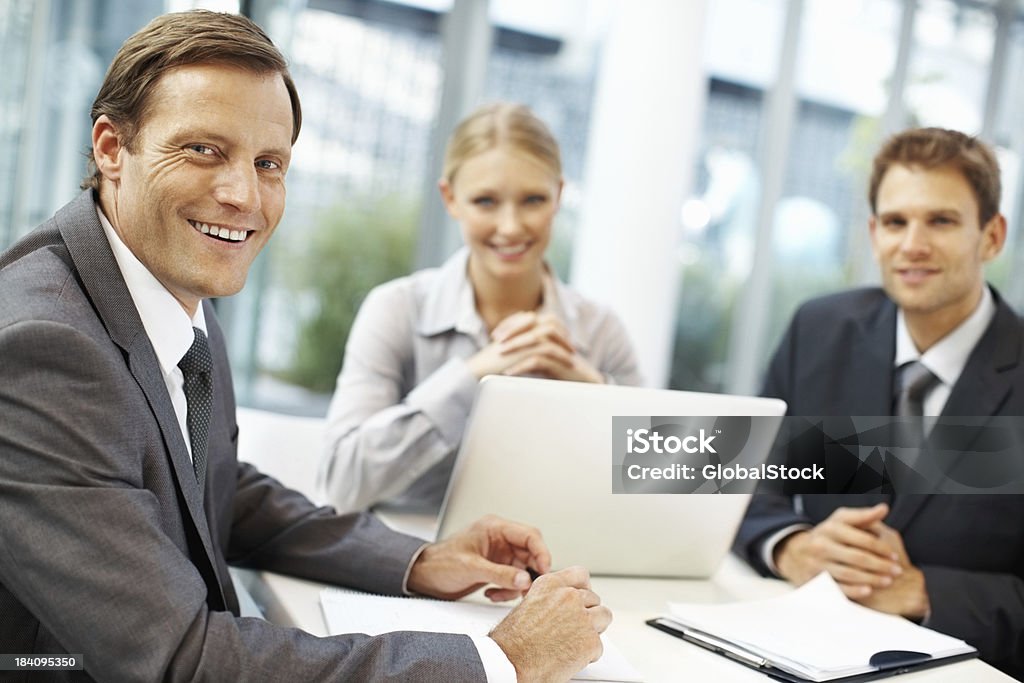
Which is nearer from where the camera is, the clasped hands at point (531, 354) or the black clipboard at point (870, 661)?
the black clipboard at point (870, 661)

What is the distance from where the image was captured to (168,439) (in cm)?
125

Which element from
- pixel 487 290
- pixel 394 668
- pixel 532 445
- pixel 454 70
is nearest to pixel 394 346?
pixel 487 290

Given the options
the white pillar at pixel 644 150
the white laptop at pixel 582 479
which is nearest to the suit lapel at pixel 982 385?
the white laptop at pixel 582 479

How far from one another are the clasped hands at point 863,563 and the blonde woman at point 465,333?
22.7 inches

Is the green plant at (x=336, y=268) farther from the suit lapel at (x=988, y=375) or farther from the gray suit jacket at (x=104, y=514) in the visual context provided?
the gray suit jacket at (x=104, y=514)

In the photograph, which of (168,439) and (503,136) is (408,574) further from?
(503,136)

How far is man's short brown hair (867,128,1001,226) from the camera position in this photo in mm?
2289

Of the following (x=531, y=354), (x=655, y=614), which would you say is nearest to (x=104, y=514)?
(x=655, y=614)

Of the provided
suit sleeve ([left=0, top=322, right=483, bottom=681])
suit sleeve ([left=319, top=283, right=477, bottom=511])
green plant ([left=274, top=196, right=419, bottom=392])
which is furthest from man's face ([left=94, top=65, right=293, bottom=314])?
green plant ([left=274, top=196, right=419, bottom=392])

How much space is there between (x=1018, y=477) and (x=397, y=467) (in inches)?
50.8

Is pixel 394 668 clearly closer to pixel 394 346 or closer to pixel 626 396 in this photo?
pixel 626 396

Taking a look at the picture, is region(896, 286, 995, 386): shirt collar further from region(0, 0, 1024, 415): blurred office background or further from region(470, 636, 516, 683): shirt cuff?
region(0, 0, 1024, 415): blurred office background

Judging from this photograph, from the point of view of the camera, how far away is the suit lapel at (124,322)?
1.23 meters

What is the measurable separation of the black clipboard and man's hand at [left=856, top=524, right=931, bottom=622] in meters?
0.25
